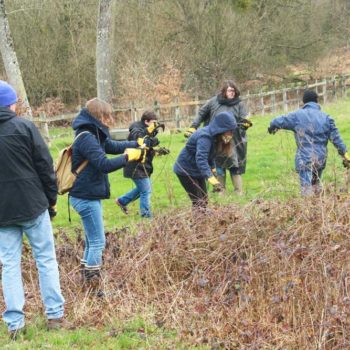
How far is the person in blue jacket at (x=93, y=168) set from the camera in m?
5.00

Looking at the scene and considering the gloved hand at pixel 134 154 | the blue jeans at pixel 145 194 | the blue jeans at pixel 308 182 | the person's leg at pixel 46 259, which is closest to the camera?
the person's leg at pixel 46 259

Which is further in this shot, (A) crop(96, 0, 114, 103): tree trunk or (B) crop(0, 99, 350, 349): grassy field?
(A) crop(96, 0, 114, 103): tree trunk

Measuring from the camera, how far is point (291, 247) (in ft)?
16.6

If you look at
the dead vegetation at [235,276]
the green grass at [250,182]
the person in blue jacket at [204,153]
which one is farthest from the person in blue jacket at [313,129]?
the dead vegetation at [235,276]

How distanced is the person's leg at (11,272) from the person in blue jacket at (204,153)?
2.38 metres

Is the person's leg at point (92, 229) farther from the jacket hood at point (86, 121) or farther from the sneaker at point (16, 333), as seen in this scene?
the sneaker at point (16, 333)

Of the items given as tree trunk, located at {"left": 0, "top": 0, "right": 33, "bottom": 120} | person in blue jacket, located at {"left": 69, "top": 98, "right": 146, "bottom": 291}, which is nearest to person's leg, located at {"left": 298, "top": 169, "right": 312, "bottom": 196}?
person in blue jacket, located at {"left": 69, "top": 98, "right": 146, "bottom": 291}

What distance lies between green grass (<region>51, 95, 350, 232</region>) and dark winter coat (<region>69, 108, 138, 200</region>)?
156 centimetres

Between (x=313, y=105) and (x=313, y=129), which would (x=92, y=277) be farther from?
(x=313, y=105)

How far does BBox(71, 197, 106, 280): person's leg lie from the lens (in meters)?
5.25

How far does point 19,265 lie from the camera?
4477mm

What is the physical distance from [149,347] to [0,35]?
12704mm

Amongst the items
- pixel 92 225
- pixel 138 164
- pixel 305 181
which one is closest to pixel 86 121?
pixel 92 225

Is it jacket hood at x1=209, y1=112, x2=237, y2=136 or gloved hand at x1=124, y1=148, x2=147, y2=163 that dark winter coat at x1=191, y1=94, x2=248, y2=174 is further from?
gloved hand at x1=124, y1=148, x2=147, y2=163
